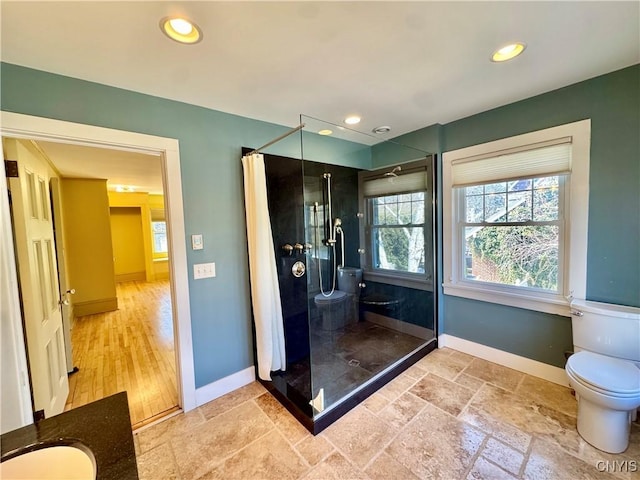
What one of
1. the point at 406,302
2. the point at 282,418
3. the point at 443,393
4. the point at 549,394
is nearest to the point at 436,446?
the point at 443,393

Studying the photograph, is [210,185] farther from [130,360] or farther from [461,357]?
[461,357]

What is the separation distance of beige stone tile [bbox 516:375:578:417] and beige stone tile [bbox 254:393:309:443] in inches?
71.0

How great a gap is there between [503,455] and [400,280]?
1.89m

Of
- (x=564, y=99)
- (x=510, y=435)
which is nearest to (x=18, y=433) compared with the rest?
(x=510, y=435)

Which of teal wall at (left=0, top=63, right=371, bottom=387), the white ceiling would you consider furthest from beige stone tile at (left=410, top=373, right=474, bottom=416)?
the white ceiling

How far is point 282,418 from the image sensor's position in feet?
6.48

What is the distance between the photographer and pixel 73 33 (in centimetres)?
131

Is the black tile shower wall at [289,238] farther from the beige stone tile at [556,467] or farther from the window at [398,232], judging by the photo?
the beige stone tile at [556,467]

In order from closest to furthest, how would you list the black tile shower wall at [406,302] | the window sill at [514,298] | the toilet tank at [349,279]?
the window sill at [514,298]
the black tile shower wall at [406,302]
the toilet tank at [349,279]

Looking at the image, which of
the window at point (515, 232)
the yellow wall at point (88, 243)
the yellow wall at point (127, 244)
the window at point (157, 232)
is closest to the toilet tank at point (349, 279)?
the window at point (515, 232)

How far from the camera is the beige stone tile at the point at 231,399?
6.86 feet

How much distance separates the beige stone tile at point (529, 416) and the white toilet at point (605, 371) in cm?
10

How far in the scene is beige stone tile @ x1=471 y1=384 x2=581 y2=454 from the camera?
1712 mm

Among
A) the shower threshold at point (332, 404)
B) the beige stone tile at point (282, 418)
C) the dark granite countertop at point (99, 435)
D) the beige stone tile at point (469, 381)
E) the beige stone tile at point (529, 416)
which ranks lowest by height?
the beige stone tile at point (282, 418)
